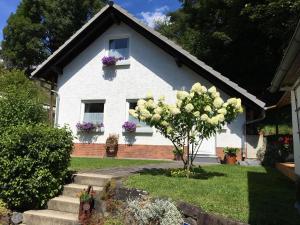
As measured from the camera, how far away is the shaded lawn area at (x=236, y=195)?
5246 millimetres

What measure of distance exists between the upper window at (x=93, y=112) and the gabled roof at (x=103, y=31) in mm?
2256

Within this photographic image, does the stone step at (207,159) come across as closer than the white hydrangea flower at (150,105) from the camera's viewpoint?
No

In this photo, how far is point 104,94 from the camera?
16.7 m

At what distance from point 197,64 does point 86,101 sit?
18.4 ft

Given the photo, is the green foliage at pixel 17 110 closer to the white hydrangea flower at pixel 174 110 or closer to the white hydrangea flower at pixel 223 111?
the white hydrangea flower at pixel 174 110

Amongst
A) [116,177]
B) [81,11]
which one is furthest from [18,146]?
[81,11]

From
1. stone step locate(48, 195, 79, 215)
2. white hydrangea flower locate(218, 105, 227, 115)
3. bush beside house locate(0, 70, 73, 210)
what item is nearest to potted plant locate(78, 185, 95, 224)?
stone step locate(48, 195, 79, 215)

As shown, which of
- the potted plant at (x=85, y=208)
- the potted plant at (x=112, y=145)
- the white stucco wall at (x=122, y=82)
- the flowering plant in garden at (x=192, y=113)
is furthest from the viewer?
the potted plant at (x=112, y=145)

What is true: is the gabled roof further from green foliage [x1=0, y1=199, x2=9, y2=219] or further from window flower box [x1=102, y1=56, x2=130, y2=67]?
green foliage [x1=0, y1=199, x2=9, y2=219]

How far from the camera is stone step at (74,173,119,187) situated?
7793 millimetres

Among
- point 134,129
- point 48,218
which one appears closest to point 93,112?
point 134,129

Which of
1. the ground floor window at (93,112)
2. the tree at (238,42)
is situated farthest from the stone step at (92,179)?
the tree at (238,42)

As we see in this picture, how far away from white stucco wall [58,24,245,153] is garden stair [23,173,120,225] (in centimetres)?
766

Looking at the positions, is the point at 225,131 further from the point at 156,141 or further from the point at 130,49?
the point at 130,49
